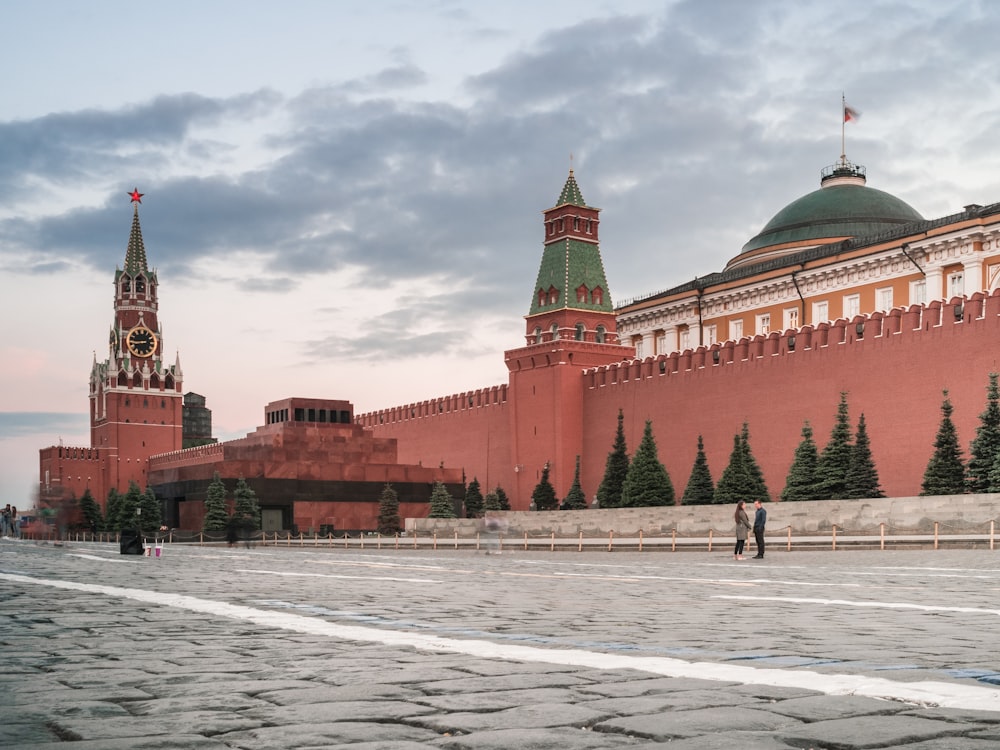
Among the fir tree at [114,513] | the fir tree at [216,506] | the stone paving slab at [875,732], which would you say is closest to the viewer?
the stone paving slab at [875,732]

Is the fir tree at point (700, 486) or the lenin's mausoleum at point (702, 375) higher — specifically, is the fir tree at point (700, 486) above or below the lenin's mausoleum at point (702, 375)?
below

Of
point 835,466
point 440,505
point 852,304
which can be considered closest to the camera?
point 835,466

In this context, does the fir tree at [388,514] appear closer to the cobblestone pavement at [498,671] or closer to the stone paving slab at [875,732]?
the cobblestone pavement at [498,671]

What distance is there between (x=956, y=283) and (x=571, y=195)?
12.7 meters

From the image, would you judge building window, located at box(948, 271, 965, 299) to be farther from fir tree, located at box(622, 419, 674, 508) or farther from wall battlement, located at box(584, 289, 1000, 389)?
fir tree, located at box(622, 419, 674, 508)

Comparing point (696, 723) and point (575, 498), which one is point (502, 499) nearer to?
point (575, 498)

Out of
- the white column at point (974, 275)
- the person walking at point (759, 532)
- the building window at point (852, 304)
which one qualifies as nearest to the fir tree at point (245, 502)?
the building window at point (852, 304)

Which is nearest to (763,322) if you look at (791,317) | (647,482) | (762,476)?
(791,317)

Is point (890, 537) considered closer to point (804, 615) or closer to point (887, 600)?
point (887, 600)

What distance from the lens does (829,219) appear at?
43.8 meters

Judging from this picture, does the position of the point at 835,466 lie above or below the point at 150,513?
above

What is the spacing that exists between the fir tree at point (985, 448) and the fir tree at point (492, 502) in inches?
698

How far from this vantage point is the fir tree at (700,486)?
96.3ft

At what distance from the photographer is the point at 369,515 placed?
46000 millimetres
